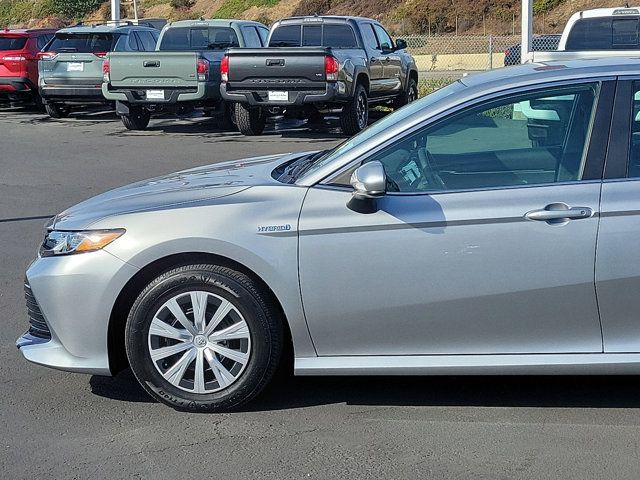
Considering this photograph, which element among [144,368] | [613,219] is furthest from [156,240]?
[613,219]

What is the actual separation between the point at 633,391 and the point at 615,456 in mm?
855

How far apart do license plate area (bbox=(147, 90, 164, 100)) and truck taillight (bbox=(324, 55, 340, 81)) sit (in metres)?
3.07

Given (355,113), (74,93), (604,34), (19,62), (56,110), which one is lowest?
(56,110)

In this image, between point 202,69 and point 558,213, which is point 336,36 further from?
point 558,213

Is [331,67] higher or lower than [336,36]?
lower

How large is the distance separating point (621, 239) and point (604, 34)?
939 cm

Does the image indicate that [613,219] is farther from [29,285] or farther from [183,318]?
[29,285]

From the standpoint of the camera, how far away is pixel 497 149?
482 centimetres

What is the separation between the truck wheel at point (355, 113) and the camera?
16.3 metres

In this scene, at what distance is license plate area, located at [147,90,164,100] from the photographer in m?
16.8

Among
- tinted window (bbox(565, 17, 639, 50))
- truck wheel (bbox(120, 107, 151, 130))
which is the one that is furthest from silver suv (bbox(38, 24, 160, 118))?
tinted window (bbox(565, 17, 639, 50))

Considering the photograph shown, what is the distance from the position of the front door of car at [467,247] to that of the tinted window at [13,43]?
58.9ft

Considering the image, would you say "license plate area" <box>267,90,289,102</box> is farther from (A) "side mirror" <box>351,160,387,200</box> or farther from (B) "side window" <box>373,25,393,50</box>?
(A) "side mirror" <box>351,160,387,200</box>

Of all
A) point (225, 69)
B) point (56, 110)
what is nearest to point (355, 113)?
point (225, 69)
